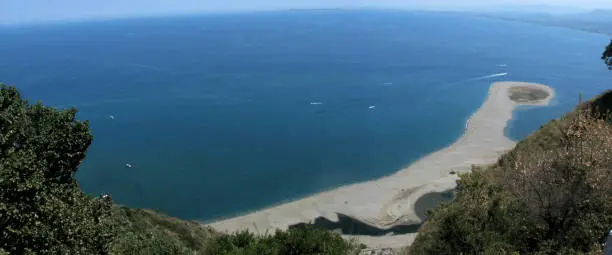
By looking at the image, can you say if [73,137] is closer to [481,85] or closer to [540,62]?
[481,85]

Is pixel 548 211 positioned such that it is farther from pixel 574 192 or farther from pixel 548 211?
pixel 574 192

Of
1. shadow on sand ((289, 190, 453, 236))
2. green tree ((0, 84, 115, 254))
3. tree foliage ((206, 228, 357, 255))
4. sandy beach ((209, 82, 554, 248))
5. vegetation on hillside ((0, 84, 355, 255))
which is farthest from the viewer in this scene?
sandy beach ((209, 82, 554, 248))

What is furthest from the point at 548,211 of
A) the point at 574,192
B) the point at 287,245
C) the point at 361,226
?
the point at 361,226

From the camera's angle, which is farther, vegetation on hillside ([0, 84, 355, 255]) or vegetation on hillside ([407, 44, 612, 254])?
vegetation on hillside ([407, 44, 612, 254])

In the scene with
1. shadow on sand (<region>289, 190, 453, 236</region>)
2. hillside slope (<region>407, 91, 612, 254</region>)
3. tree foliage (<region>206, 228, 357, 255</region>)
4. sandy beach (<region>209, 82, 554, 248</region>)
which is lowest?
shadow on sand (<region>289, 190, 453, 236</region>)

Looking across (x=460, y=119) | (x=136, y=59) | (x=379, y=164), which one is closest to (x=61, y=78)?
(x=136, y=59)

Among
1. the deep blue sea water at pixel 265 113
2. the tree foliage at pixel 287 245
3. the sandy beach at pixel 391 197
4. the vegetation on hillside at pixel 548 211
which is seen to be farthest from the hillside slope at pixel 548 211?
the deep blue sea water at pixel 265 113

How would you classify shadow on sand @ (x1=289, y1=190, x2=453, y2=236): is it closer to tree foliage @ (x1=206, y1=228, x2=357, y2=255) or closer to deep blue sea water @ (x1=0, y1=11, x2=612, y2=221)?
deep blue sea water @ (x1=0, y1=11, x2=612, y2=221)

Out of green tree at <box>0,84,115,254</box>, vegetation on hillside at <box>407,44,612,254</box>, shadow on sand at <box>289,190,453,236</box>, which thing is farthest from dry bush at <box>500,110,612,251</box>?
shadow on sand at <box>289,190,453,236</box>
